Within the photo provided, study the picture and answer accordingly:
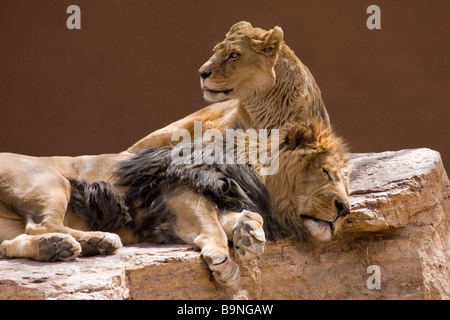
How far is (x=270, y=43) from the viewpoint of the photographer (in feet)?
19.1

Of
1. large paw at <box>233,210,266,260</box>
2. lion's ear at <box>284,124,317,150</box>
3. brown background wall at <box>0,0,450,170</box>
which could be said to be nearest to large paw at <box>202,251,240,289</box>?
large paw at <box>233,210,266,260</box>

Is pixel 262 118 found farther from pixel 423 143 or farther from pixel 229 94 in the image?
pixel 423 143

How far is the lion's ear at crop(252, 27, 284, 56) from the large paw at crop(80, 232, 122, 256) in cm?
212

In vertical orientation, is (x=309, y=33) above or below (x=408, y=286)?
above

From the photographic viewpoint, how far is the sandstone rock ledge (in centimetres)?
392

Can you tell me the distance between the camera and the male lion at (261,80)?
5.77m

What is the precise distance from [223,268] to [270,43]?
7.28 ft

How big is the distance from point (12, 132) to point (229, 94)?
2831mm

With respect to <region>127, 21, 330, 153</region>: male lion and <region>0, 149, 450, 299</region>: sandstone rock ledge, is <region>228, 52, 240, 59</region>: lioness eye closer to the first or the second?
<region>127, 21, 330, 153</region>: male lion

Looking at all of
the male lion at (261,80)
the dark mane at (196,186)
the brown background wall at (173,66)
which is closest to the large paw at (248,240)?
the dark mane at (196,186)

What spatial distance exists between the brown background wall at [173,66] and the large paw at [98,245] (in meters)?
3.85

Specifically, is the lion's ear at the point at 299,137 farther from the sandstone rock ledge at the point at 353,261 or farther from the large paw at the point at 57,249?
the large paw at the point at 57,249

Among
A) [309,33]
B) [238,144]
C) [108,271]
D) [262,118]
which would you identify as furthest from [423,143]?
[108,271]

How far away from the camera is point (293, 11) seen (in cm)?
786
